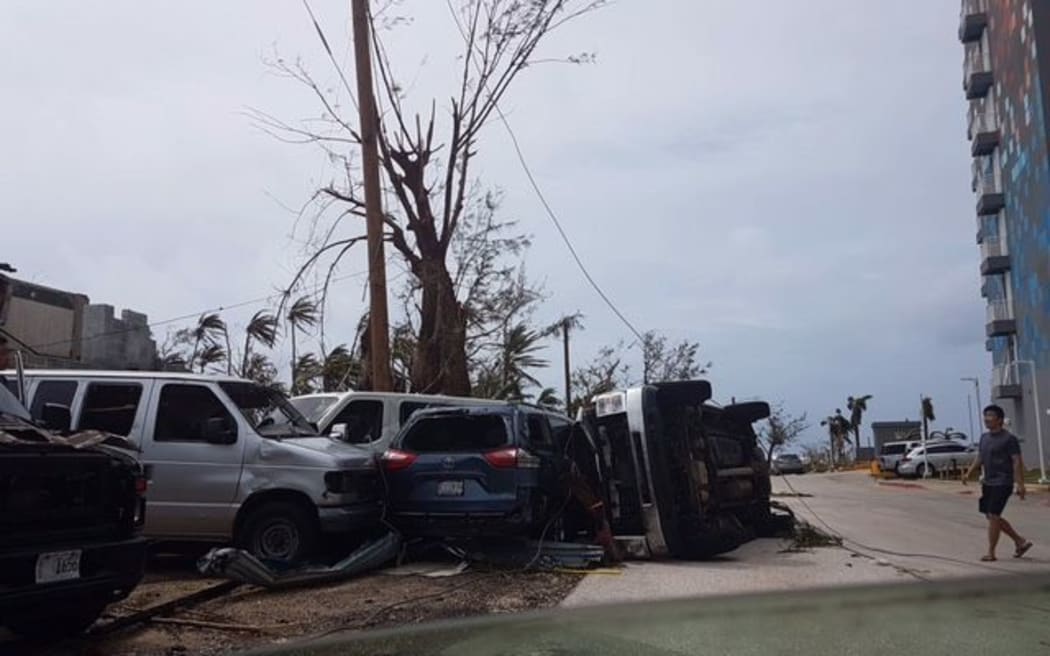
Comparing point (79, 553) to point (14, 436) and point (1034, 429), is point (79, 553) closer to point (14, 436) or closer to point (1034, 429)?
point (14, 436)

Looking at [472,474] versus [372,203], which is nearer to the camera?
[472,474]

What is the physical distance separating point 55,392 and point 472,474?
4.11 metres

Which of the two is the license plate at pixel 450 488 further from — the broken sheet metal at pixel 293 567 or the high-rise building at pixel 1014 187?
the high-rise building at pixel 1014 187

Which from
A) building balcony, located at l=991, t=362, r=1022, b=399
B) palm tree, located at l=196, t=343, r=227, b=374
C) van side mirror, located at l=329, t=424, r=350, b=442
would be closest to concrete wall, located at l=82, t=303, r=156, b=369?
palm tree, located at l=196, t=343, r=227, b=374

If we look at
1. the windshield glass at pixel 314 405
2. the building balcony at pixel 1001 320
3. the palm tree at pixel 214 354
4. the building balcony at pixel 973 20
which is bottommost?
the windshield glass at pixel 314 405

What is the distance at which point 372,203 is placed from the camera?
14.2 meters

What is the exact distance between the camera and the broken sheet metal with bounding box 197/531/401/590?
802 cm

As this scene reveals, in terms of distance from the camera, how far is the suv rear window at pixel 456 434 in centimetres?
1015

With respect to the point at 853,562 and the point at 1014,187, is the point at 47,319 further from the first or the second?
the point at 1014,187

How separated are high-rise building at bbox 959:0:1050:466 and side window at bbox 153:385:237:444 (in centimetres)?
3667

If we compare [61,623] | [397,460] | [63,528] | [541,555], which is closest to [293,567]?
[397,460]

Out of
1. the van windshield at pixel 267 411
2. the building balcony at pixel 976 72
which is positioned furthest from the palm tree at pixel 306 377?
the building balcony at pixel 976 72

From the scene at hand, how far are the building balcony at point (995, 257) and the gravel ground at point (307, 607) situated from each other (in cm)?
4866

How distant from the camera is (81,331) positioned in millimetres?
22016
